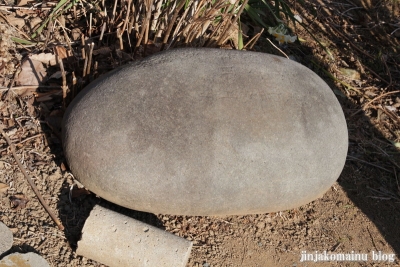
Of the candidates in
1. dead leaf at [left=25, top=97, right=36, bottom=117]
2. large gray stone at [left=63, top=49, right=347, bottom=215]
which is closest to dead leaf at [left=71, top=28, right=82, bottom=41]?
dead leaf at [left=25, top=97, right=36, bottom=117]

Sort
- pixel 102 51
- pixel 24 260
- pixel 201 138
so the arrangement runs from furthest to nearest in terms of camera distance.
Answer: pixel 102 51 → pixel 201 138 → pixel 24 260

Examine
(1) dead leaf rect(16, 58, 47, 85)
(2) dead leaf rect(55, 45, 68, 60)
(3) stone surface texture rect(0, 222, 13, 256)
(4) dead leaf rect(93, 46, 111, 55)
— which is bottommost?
(3) stone surface texture rect(0, 222, 13, 256)

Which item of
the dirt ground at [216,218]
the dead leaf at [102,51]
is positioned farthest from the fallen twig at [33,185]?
the dead leaf at [102,51]

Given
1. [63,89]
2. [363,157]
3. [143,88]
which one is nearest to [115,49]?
[63,89]

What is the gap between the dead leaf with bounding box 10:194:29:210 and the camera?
94.7 inches

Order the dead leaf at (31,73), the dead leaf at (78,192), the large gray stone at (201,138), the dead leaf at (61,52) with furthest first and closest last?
the dead leaf at (61,52), the dead leaf at (31,73), the dead leaf at (78,192), the large gray stone at (201,138)

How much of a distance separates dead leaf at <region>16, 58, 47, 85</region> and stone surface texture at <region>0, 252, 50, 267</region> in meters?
1.05

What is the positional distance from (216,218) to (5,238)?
41.2 inches

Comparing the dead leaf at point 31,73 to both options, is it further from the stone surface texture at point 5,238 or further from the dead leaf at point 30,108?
the stone surface texture at point 5,238

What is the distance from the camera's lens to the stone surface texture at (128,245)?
2.23 m

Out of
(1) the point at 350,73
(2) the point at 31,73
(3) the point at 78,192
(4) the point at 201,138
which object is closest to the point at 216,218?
(4) the point at 201,138

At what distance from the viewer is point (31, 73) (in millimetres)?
2854

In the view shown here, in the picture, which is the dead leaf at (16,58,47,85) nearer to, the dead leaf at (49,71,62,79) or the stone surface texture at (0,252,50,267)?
the dead leaf at (49,71,62,79)

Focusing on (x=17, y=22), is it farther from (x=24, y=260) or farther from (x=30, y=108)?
(x=24, y=260)
